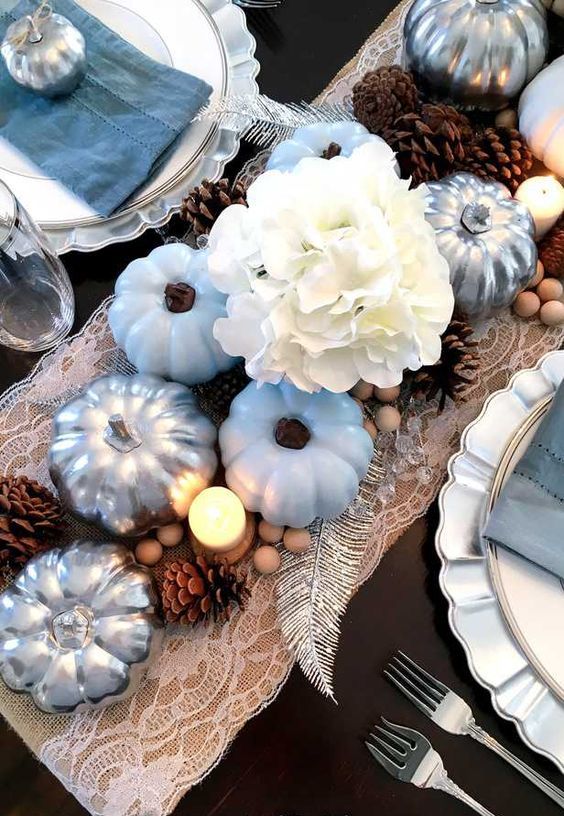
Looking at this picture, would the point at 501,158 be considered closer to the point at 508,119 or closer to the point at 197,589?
the point at 508,119

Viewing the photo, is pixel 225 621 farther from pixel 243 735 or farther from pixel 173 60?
pixel 173 60

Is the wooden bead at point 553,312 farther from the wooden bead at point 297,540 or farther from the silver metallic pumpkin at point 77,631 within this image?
the silver metallic pumpkin at point 77,631

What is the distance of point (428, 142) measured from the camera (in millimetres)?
613

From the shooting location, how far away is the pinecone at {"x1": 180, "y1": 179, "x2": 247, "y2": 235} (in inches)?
24.0

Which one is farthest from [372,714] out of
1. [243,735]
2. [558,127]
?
[558,127]

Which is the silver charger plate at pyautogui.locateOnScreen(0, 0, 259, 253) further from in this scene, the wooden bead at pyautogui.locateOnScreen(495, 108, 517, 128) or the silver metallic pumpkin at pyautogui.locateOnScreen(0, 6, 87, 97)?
the wooden bead at pyautogui.locateOnScreen(495, 108, 517, 128)

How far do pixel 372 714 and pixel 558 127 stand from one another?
0.46m

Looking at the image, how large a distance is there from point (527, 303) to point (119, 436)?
1.11 ft

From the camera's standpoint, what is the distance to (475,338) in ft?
2.07

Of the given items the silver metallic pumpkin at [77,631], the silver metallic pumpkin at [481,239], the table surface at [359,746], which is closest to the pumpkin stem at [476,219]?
the silver metallic pumpkin at [481,239]

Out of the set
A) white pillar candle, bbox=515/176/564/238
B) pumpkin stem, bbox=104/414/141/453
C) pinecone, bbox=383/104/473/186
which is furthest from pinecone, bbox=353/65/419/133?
pumpkin stem, bbox=104/414/141/453

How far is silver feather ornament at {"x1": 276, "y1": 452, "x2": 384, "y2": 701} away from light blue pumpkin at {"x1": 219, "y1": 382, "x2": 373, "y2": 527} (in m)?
0.04

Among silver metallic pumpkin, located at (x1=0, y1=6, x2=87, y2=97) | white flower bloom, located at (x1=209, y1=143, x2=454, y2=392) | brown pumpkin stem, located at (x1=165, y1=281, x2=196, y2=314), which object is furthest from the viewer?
silver metallic pumpkin, located at (x1=0, y1=6, x2=87, y2=97)

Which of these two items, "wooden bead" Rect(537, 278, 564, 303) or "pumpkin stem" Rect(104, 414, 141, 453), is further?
"wooden bead" Rect(537, 278, 564, 303)
